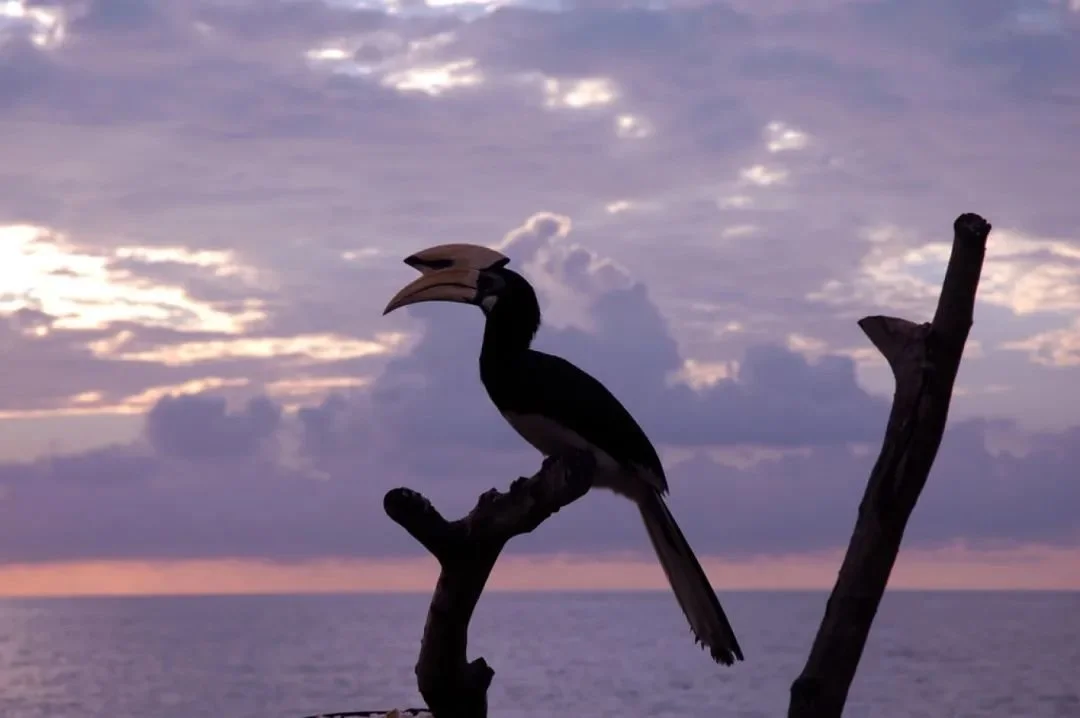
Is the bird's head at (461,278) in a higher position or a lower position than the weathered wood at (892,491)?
higher

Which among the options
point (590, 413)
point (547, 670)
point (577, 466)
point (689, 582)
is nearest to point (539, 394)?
point (590, 413)

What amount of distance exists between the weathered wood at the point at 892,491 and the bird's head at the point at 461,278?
2.62 m

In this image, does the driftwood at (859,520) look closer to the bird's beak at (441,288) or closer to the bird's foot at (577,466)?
the bird's foot at (577,466)

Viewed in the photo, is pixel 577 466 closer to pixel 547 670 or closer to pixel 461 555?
pixel 461 555

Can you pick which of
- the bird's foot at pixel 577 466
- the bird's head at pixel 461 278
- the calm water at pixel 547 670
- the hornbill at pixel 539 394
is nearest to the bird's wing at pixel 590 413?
the hornbill at pixel 539 394

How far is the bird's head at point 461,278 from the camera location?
8828 millimetres

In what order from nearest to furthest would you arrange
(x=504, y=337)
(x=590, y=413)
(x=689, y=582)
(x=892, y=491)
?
(x=892, y=491) → (x=689, y=582) → (x=590, y=413) → (x=504, y=337)

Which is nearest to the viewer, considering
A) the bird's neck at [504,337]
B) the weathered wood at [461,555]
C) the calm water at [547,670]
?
the weathered wood at [461,555]

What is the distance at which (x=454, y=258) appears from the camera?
8.83 meters

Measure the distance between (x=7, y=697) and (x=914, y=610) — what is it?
12599cm

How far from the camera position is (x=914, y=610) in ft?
591

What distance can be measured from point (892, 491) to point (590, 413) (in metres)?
2.18

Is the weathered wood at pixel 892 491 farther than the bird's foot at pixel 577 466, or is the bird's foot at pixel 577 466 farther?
the bird's foot at pixel 577 466

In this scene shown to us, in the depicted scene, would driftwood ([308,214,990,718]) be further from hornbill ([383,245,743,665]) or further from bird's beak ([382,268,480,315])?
bird's beak ([382,268,480,315])
